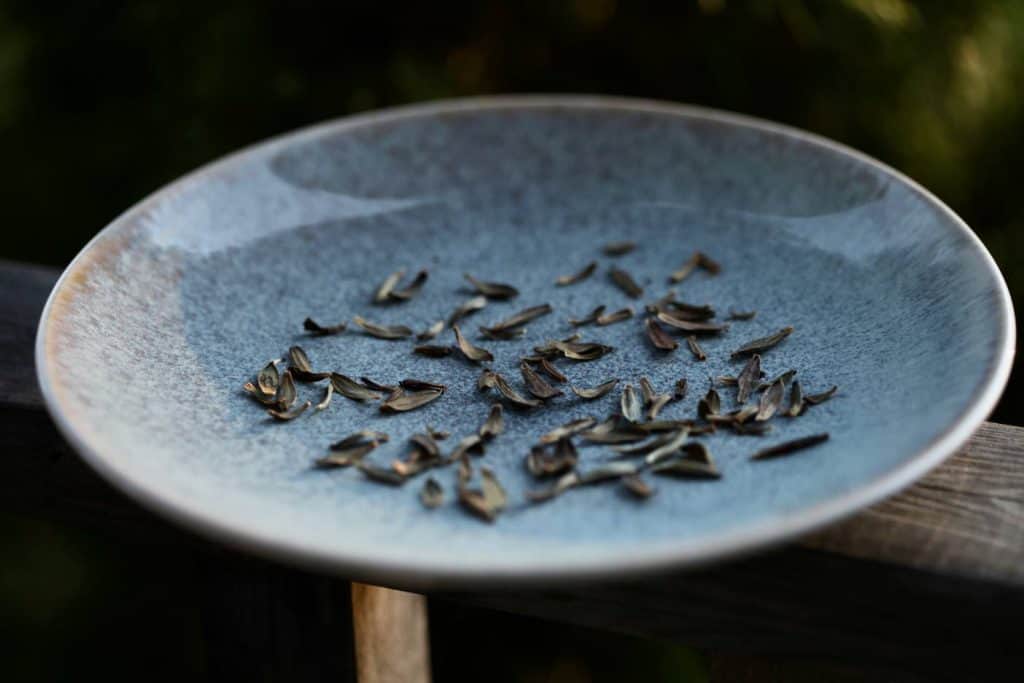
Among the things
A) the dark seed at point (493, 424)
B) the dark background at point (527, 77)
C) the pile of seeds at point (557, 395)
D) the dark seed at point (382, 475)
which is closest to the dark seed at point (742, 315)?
the pile of seeds at point (557, 395)

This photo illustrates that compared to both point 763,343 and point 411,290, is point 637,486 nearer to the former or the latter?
point 763,343

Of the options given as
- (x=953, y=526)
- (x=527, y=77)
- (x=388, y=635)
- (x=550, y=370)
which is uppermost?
(x=527, y=77)

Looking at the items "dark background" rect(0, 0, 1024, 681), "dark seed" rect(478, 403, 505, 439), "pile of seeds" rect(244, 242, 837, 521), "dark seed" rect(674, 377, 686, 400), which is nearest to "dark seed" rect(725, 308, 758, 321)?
"pile of seeds" rect(244, 242, 837, 521)

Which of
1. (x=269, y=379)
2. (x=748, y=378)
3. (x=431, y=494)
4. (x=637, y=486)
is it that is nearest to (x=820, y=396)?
(x=748, y=378)

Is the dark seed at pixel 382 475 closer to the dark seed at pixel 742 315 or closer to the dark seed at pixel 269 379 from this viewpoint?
the dark seed at pixel 269 379

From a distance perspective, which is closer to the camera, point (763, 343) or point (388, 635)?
point (763, 343)

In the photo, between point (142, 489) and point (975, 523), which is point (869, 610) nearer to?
point (975, 523)

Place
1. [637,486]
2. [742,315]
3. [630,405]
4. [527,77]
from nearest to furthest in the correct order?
[637,486] < [630,405] < [742,315] < [527,77]
